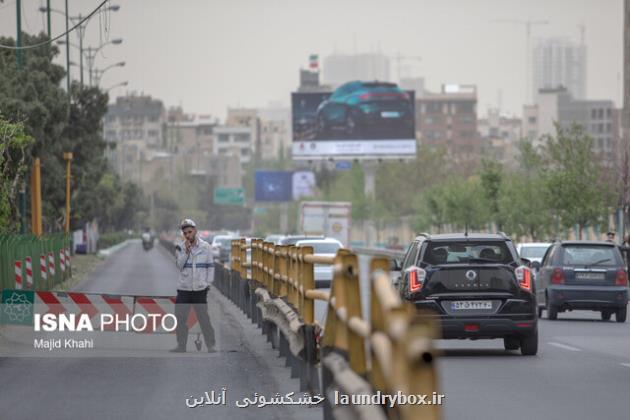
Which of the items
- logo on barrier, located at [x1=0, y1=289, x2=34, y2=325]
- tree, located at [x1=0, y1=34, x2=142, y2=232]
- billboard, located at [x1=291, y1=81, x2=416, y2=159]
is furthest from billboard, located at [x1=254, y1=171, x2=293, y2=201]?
logo on barrier, located at [x1=0, y1=289, x2=34, y2=325]

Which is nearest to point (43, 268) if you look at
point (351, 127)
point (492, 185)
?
point (492, 185)

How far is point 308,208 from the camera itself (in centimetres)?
9088

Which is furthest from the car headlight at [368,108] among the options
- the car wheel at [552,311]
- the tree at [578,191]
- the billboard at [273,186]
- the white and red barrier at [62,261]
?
the car wheel at [552,311]

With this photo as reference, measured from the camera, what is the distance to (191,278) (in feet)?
63.1

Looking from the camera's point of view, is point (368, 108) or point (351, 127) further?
point (351, 127)

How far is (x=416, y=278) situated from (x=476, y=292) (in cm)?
76

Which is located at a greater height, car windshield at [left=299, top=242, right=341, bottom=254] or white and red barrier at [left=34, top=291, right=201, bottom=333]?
white and red barrier at [left=34, top=291, right=201, bottom=333]

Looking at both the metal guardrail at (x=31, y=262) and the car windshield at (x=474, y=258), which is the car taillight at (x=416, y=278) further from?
the metal guardrail at (x=31, y=262)

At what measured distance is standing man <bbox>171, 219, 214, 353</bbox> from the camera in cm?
1919

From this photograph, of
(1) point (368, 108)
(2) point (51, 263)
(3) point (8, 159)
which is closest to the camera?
(3) point (8, 159)

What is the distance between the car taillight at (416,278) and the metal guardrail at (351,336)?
1726 millimetres

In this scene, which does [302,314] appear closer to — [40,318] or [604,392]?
[604,392]

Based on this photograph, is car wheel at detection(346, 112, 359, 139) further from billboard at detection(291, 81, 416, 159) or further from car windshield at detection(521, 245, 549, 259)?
car windshield at detection(521, 245, 549, 259)

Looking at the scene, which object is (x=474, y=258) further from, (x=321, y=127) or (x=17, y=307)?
(x=321, y=127)
